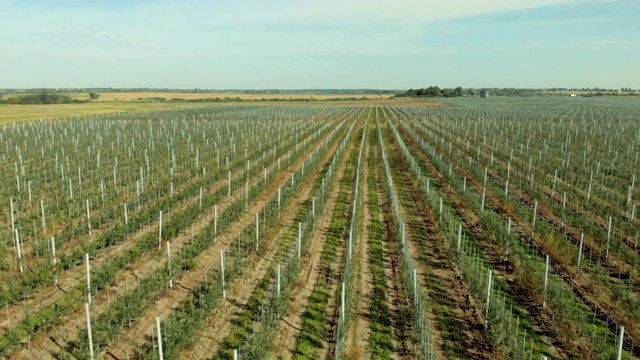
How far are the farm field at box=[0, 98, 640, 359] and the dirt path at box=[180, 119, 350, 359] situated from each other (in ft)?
0.13

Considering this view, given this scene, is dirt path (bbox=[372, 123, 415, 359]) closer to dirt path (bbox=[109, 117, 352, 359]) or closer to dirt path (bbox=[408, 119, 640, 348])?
dirt path (bbox=[408, 119, 640, 348])

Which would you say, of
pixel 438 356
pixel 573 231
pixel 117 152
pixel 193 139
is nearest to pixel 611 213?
pixel 573 231

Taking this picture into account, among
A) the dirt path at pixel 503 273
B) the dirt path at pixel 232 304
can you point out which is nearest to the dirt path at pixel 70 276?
the dirt path at pixel 232 304

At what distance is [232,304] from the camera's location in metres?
9.15

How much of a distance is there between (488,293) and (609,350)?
78.6 inches

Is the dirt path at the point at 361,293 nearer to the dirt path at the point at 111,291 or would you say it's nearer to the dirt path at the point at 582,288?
the dirt path at the point at 582,288

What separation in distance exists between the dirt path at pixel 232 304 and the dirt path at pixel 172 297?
2.61ft

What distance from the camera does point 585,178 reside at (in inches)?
786

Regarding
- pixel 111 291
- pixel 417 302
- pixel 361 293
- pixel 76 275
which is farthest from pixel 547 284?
pixel 76 275

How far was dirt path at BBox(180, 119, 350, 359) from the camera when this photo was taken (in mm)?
7614

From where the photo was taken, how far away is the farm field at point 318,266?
25.5 ft

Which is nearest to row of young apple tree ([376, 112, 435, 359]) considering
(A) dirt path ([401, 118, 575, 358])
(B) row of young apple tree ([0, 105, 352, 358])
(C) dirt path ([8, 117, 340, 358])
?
(A) dirt path ([401, 118, 575, 358])

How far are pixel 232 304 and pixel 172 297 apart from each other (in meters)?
1.28

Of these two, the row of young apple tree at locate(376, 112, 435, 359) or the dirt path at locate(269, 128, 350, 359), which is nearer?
the row of young apple tree at locate(376, 112, 435, 359)
